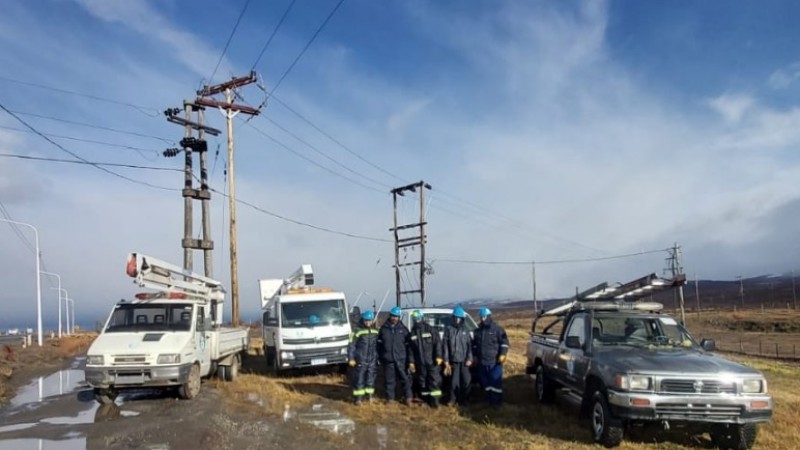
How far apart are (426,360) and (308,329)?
5.09 metres

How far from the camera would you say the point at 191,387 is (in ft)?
40.6

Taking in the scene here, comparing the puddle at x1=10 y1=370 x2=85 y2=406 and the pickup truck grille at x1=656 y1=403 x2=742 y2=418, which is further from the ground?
the pickup truck grille at x1=656 y1=403 x2=742 y2=418

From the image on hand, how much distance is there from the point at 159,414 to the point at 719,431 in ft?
28.9

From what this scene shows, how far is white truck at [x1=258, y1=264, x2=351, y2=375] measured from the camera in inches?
609

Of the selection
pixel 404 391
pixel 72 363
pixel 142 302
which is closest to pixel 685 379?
pixel 404 391

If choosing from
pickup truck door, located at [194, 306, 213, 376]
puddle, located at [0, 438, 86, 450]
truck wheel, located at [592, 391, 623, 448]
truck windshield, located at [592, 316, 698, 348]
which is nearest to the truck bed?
pickup truck door, located at [194, 306, 213, 376]

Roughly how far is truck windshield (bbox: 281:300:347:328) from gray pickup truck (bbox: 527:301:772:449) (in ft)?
24.4

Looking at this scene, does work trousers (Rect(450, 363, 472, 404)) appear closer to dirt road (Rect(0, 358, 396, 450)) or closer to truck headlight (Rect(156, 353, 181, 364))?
dirt road (Rect(0, 358, 396, 450))

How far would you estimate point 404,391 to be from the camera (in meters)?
11.7

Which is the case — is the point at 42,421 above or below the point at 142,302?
below

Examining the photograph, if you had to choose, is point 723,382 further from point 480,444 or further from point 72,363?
point 72,363

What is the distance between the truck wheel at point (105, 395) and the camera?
11.9 m

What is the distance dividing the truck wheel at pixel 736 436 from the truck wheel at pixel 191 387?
30.3ft

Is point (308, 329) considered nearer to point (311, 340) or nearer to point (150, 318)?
point (311, 340)
